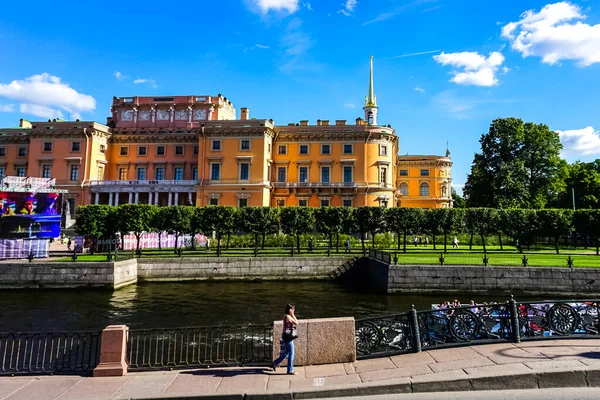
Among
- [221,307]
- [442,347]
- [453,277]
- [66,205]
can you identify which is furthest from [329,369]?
Answer: [66,205]

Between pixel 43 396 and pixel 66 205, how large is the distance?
52796 mm

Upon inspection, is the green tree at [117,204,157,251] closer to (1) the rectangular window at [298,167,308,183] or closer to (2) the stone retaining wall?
(2) the stone retaining wall

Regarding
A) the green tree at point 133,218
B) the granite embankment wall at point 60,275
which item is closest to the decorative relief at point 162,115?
the green tree at point 133,218

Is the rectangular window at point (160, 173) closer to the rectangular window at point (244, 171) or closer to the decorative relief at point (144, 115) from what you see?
the decorative relief at point (144, 115)

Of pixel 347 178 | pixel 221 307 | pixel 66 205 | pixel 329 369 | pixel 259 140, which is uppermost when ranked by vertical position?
pixel 259 140

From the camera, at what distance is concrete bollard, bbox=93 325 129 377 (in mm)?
8258

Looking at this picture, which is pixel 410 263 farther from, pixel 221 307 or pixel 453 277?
pixel 221 307

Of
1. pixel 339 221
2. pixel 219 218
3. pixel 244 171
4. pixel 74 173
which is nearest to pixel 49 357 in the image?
pixel 219 218

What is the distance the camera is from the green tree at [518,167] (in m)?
45.6

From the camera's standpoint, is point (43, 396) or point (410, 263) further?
point (410, 263)

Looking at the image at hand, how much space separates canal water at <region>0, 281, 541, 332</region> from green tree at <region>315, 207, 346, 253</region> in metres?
8.10

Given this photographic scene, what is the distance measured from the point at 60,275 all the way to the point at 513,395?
2770 centimetres

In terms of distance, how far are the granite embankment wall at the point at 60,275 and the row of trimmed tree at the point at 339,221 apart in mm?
6412

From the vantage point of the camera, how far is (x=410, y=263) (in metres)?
26.2
